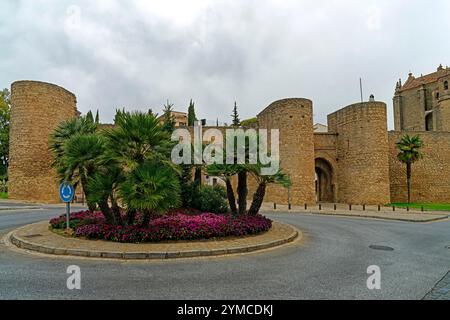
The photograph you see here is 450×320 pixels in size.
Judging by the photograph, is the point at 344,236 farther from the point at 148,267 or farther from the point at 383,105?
the point at 383,105

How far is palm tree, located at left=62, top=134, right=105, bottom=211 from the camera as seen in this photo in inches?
361

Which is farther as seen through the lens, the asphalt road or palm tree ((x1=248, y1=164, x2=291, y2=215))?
palm tree ((x1=248, y1=164, x2=291, y2=215))

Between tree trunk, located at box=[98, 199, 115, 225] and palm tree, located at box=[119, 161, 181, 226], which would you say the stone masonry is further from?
palm tree, located at box=[119, 161, 181, 226]

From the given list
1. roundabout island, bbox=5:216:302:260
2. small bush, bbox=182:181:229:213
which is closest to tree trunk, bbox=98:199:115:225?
roundabout island, bbox=5:216:302:260

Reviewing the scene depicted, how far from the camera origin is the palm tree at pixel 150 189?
8.02 meters

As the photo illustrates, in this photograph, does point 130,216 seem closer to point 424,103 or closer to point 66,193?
point 66,193

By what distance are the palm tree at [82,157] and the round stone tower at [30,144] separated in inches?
836

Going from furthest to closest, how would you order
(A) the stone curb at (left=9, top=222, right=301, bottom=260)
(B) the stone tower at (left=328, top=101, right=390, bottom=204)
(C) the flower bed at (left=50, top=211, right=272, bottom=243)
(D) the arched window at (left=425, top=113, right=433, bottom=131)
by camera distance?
(D) the arched window at (left=425, top=113, right=433, bottom=131), (B) the stone tower at (left=328, top=101, right=390, bottom=204), (C) the flower bed at (left=50, top=211, right=272, bottom=243), (A) the stone curb at (left=9, top=222, right=301, bottom=260)

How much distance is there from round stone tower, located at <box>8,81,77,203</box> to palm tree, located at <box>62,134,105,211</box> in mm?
21242

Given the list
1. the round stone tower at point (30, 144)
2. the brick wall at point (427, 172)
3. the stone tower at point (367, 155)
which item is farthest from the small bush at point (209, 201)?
the brick wall at point (427, 172)

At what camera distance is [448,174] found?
3484cm

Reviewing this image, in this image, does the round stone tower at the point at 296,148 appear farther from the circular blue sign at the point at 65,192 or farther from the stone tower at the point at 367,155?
the circular blue sign at the point at 65,192

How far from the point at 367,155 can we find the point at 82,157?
2696 centimetres

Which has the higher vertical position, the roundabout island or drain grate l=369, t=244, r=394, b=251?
the roundabout island
